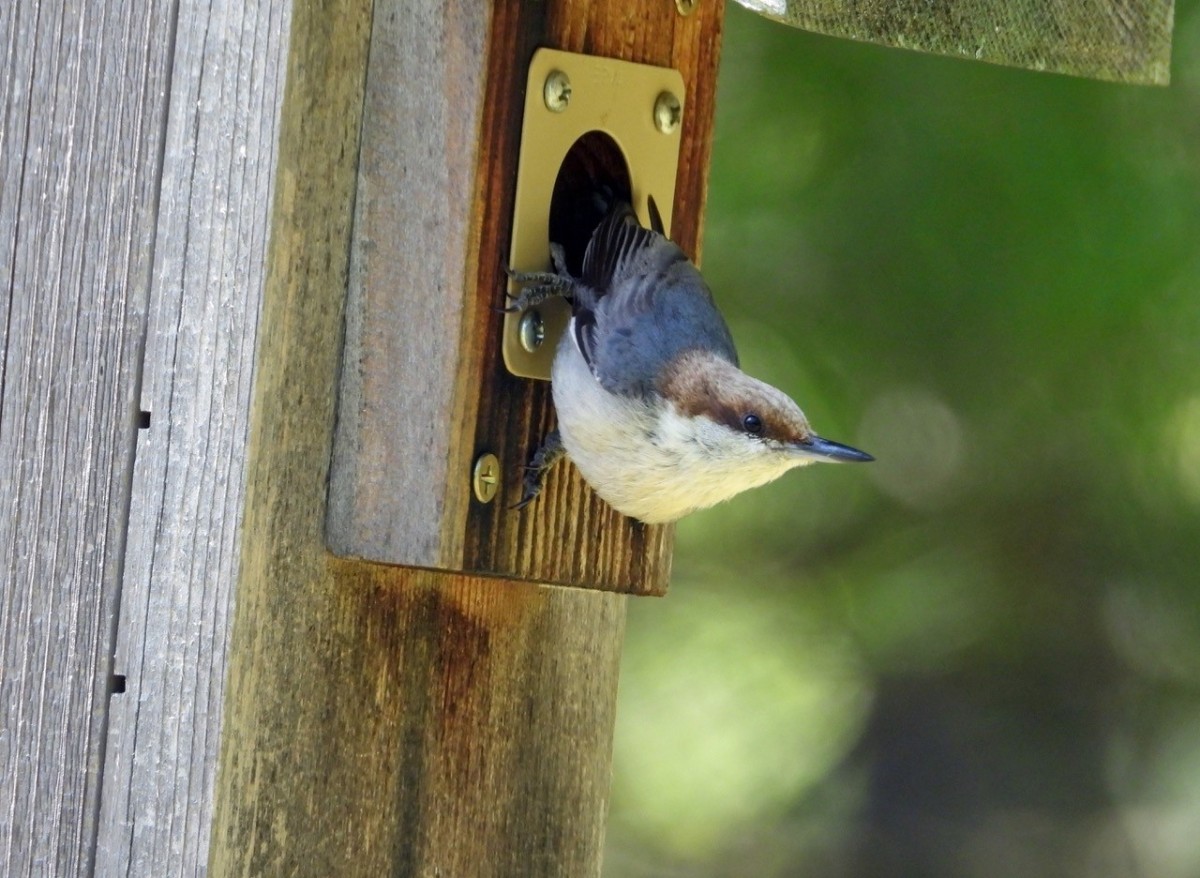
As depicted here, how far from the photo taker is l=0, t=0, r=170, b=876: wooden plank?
7.41 ft

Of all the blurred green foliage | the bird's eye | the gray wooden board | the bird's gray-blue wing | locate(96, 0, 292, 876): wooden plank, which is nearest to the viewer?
locate(96, 0, 292, 876): wooden plank

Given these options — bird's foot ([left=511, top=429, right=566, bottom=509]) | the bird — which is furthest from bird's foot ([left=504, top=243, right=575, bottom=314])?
bird's foot ([left=511, top=429, right=566, bottom=509])

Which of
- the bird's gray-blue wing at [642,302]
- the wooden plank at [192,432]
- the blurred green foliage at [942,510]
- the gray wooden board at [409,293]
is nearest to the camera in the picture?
the wooden plank at [192,432]

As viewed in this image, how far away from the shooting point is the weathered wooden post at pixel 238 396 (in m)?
2.24

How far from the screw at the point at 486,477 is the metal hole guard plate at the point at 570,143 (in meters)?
0.15

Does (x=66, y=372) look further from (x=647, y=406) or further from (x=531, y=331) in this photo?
(x=647, y=406)

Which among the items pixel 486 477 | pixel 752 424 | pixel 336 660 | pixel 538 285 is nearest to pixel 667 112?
pixel 538 285

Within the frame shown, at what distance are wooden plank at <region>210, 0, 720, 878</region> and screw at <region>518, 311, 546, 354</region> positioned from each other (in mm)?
81

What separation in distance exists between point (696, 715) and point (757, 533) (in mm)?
446

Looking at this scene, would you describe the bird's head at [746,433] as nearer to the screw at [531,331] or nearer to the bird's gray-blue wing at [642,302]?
the bird's gray-blue wing at [642,302]

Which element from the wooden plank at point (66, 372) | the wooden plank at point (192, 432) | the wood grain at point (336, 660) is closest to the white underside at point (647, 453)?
the wood grain at point (336, 660)

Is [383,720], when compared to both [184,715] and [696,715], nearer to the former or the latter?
[184,715]

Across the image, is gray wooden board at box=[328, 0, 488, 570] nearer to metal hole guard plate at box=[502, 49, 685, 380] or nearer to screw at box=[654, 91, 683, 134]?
metal hole guard plate at box=[502, 49, 685, 380]

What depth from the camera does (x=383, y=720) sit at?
2514 mm
